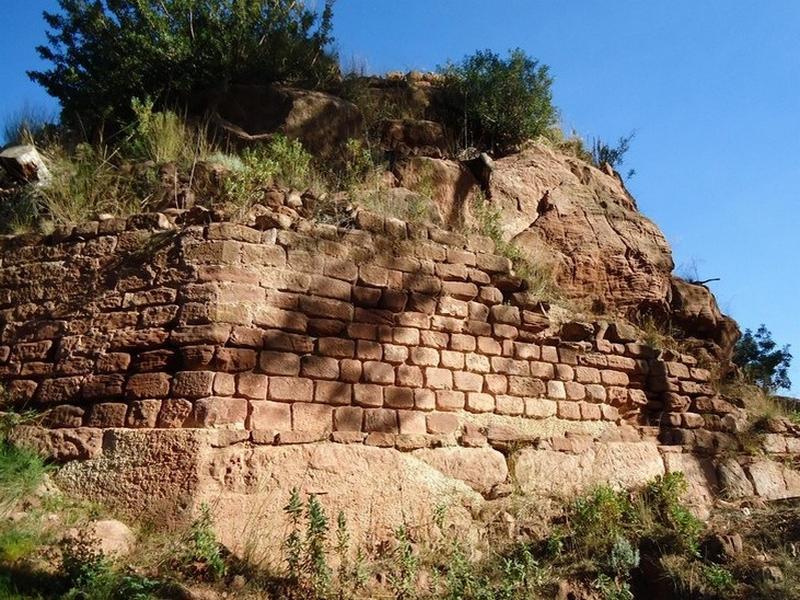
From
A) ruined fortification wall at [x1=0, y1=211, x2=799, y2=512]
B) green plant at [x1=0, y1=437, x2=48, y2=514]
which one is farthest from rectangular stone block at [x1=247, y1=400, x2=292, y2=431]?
green plant at [x1=0, y1=437, x2=48, y2=514]

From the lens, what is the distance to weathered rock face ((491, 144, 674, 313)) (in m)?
7.50

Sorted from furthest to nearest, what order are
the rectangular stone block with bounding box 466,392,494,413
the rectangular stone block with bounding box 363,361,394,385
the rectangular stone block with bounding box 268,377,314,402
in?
the rectangular stone block with bounding box 466,392,494,413 → the rectangular stone block with bounding box 363,361,394,385 → the rectangular stone block with bounding box 268,377,314,402

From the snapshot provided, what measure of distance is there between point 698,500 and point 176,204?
4.77 meters

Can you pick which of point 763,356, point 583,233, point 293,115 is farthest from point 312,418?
point 763,356

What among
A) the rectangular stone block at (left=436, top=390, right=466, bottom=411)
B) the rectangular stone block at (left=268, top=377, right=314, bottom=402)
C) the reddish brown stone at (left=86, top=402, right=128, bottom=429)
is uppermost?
the rectangular stone block at (left=436, top=390, right=466, bottom=411)

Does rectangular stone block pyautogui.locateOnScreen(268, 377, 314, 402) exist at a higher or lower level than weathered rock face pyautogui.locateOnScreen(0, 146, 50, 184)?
lower

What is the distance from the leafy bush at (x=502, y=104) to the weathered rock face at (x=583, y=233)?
57cm

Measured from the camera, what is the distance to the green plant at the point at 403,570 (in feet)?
13.7

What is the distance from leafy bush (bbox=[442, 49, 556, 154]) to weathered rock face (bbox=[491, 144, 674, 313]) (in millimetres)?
566

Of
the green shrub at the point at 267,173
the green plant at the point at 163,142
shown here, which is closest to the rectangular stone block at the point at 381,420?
the green shrub at the point at 267,173

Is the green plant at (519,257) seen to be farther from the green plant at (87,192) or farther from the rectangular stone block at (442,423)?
the green plant at (87,192)

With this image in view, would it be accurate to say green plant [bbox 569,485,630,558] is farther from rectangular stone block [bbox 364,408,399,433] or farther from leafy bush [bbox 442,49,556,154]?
leafy bush [bbox 442,49,556,154]

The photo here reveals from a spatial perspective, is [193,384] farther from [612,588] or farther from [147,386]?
[612,588]

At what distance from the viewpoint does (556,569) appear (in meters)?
4.53
